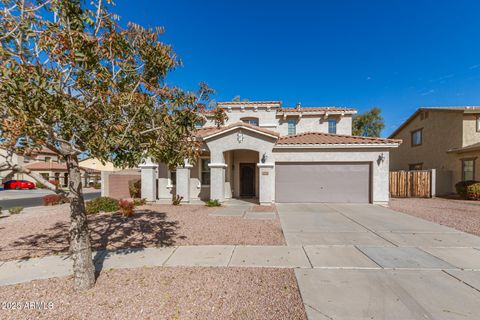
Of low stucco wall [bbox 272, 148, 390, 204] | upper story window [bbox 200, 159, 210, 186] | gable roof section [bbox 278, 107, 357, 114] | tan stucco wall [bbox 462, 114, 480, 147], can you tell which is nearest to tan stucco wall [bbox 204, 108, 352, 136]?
gable roof section [bbox 278, 107, 357, 114]

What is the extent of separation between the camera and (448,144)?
16922mm

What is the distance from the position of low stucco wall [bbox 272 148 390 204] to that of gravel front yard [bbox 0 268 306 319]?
8.57m

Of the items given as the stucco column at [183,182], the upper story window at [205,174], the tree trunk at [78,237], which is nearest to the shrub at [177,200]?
the stucco column at [183,182]

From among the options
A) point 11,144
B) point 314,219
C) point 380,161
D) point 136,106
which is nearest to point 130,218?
point 11,144

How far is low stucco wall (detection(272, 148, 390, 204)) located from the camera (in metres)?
11.6

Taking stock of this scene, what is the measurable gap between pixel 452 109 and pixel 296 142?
47.4ft

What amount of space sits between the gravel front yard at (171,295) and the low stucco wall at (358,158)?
28.1 ft

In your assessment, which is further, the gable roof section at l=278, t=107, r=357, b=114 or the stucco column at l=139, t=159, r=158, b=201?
the gable roof section at l=278, t=107, r=357, b=114

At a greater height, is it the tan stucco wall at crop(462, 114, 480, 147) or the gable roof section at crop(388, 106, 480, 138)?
the gable roof section at crop(388, 106, 480, 138)

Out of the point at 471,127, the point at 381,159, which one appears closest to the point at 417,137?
the point at 471,127

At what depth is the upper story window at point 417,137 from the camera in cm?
1980

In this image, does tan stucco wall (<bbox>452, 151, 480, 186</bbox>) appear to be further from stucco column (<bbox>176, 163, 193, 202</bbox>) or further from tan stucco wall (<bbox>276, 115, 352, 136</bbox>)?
stucco column (<bbox>176, 163, 193, 202</bbox>)

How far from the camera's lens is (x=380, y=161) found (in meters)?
11.6

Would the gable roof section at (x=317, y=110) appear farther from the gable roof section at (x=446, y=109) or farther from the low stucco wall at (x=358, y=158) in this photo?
the gable roof section at (x=446, y=109)
